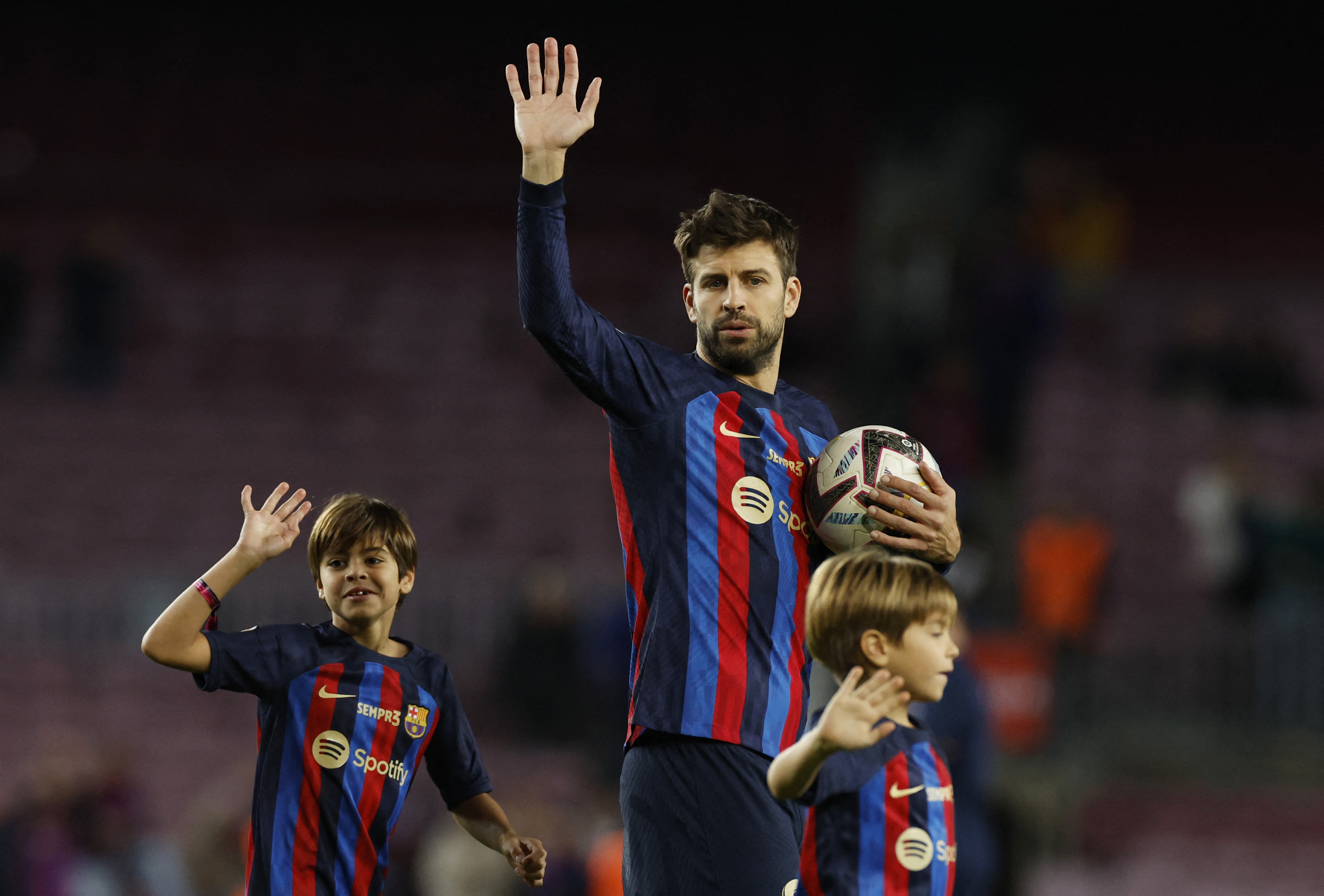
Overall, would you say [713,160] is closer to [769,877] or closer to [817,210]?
[817,210]

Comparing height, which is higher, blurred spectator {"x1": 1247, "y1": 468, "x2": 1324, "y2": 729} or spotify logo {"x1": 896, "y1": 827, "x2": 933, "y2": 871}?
blurred spectator {"x1": 1247, "y1": 468, "x2": 1324, "y2": 729}

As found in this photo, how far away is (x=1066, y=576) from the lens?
40.7 feet

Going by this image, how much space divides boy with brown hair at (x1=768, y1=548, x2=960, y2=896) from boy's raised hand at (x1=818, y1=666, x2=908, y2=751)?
0.01 m

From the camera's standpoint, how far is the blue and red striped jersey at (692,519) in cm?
387

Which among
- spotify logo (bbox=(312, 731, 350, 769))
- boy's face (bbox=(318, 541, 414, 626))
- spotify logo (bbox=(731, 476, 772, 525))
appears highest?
spotify logo (bbox=(731, 476, 772, 525))

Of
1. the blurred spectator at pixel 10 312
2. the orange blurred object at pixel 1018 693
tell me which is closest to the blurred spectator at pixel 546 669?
the orange blurred object at pixel 1018 693

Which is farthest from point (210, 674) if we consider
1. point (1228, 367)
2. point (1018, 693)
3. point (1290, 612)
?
point (1228, 367)

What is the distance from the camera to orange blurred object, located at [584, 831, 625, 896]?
30.3 feet

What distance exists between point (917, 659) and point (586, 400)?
13496mm

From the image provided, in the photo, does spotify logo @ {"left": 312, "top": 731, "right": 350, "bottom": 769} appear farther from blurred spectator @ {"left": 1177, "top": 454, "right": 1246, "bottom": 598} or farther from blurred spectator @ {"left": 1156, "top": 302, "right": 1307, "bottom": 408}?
blurred spectator @ {"left": 1156, "top": 302, "right": 1307, "bottom": 408}

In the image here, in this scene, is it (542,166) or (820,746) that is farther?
(542,166)

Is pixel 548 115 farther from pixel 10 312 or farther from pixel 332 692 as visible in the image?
pixel 10 312

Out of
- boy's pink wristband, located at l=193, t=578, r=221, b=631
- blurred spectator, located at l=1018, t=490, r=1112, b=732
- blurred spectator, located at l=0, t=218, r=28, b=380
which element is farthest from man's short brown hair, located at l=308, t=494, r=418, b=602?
blurred spectator, located at l=0, t=218, r=28, b=380

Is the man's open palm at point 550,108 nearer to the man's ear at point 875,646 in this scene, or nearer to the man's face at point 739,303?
the man's face at point 739,303
